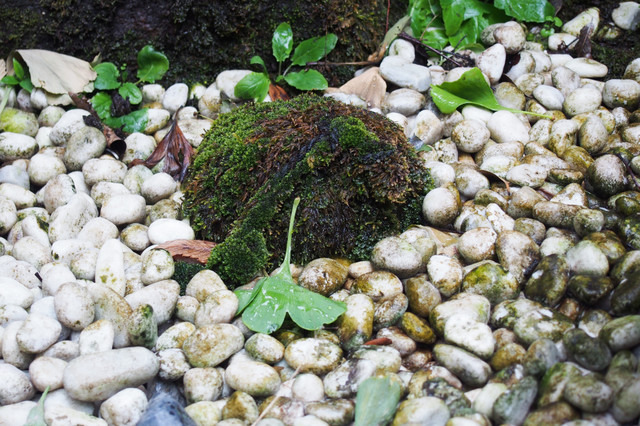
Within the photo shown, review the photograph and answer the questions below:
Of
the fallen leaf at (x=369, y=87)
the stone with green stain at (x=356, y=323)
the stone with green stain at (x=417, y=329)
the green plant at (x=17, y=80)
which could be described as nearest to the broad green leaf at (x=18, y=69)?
the green plant at (x=17, y=80)

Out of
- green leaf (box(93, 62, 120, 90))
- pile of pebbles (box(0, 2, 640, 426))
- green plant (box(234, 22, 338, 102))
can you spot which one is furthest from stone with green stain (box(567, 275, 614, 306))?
green leaf (box(93, 62, 120, 90))

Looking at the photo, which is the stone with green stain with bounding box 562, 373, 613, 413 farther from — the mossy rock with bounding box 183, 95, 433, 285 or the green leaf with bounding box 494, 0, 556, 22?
the green leaf with bounding box 494, 0, 556, 22

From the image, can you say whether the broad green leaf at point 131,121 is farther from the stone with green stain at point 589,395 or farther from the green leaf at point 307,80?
the stone with green stain at point 589,395

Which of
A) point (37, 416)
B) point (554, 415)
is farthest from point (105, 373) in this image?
point (554, 415)

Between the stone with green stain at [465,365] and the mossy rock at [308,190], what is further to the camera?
the mossy rock at [308,190]

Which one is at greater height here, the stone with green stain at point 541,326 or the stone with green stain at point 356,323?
the stone with green stain at point 541,326

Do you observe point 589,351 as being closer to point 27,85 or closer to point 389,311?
point 389,311

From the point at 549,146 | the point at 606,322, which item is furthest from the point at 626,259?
the point at 549,146
